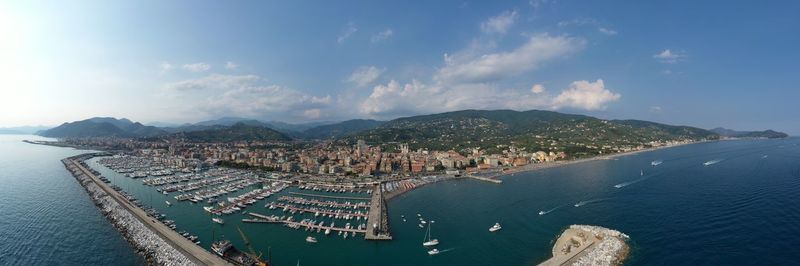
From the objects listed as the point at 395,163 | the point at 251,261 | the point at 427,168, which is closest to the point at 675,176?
the point at 427,168

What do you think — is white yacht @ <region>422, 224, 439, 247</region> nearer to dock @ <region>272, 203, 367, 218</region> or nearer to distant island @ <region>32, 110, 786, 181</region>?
dock @ <region>272, 203, 367, 218</region>

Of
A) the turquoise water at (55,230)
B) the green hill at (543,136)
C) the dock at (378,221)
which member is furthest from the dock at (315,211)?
the green hill at (543,136)

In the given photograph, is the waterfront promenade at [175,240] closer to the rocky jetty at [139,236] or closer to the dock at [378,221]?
the rocky jetty at [139,236]

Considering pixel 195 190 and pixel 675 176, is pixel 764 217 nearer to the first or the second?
pixel 675 176

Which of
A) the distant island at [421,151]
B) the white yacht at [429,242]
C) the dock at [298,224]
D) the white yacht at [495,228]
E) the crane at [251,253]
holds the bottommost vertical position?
the crane at [251,253]

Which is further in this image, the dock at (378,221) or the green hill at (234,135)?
the green hill at (234,135)

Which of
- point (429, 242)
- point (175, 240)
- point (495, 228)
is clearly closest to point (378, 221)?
point (429, 242)
